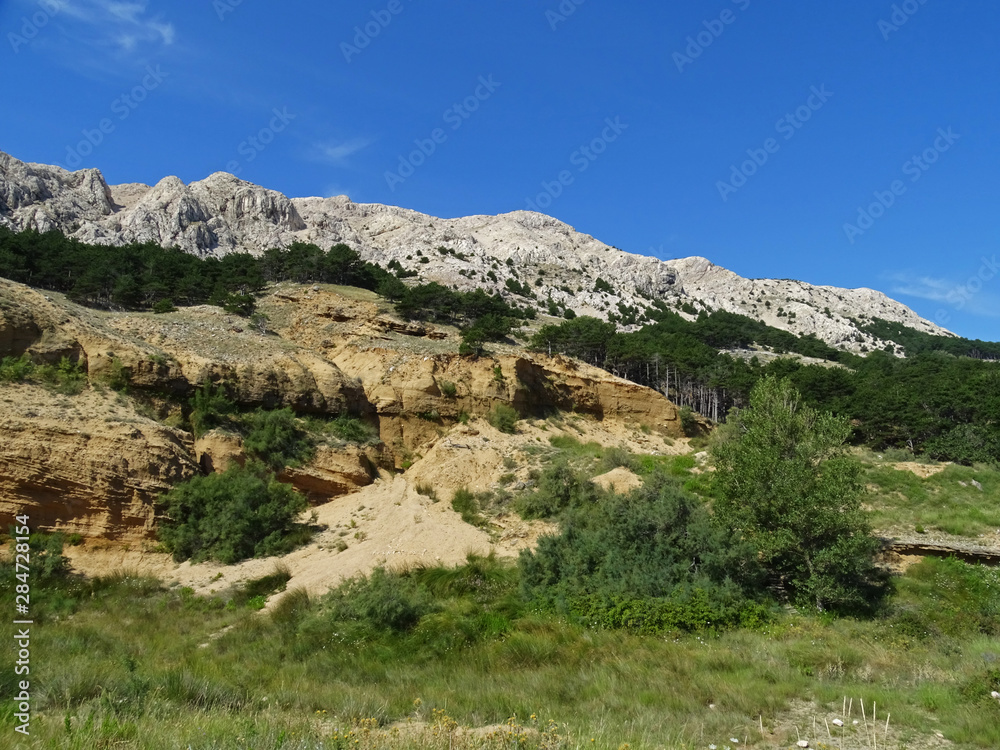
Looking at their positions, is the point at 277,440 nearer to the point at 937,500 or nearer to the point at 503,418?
the point at 503,418

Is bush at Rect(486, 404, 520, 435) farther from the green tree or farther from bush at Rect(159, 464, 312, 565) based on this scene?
the green tree

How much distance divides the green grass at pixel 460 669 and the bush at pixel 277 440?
719 centimetres

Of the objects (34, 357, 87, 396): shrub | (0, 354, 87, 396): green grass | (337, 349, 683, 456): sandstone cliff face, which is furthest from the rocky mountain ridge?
(0, 354, 87, 396): green grass

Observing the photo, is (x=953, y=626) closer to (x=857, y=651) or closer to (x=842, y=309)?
(x=857, y=651)

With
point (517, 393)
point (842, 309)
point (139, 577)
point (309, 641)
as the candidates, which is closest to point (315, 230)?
point (517, 393)

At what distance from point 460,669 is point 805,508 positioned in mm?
9376

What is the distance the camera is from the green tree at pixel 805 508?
13.3 metres

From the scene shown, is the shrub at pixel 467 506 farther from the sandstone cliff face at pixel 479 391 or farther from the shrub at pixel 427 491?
the sandstone cliff face at pixel 479 391

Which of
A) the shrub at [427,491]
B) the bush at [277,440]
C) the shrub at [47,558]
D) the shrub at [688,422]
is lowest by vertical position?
the shrub at [47,558]

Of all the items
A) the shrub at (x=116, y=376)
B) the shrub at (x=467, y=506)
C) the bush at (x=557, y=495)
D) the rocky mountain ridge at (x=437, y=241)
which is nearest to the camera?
the bush at (x=557, y=495)

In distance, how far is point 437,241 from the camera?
93625 millimetres

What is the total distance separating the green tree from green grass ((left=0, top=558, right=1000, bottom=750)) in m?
1.09

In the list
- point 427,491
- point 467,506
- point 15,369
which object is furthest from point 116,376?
point 467,506

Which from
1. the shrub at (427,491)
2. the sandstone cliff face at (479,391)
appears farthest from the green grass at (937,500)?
the shrub at (427,491)
